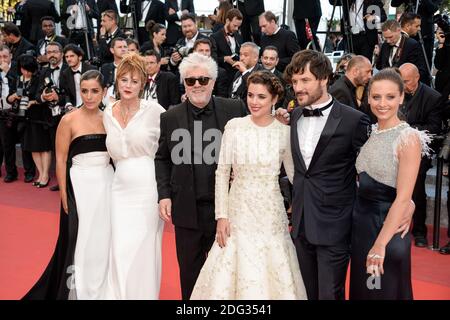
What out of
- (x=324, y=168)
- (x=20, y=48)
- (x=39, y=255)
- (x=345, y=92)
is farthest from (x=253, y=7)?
(x=324, y=168)

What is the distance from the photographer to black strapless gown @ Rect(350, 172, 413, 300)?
3002mm

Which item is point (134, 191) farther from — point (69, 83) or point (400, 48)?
point (69, 83)

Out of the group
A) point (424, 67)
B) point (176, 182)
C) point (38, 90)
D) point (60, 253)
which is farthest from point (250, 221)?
point (38, 90)

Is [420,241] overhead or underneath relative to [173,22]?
underneath

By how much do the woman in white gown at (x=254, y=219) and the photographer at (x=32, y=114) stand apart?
5.47 meters

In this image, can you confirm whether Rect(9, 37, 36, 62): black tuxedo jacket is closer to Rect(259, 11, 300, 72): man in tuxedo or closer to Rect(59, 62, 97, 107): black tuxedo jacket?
Rect(59, 62, 97, 107): black tuxedo jacket

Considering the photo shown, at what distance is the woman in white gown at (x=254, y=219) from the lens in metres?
3.36

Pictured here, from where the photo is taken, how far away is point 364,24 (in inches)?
328

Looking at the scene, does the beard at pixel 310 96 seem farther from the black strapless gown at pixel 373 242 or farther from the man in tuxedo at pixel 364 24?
the man in tuxedo at pixel 364 24

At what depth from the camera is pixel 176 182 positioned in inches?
141

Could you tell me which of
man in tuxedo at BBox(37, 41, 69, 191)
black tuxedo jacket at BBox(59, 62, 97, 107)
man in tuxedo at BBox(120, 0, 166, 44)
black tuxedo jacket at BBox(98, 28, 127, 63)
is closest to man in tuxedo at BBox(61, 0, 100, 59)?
man in tuxedo at BBox(120, 0, 166, 44)

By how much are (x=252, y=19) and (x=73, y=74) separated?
2800 mm

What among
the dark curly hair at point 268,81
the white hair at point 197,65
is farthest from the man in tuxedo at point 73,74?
the dark curly hair at point 268,81
